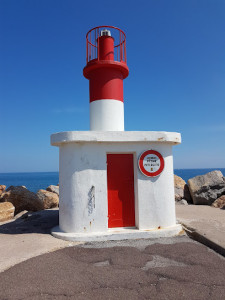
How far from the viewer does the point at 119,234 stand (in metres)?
6.91

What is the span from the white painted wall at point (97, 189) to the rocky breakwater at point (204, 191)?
6282 millimetres

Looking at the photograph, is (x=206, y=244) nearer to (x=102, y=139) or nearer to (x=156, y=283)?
(x=156, y=283)

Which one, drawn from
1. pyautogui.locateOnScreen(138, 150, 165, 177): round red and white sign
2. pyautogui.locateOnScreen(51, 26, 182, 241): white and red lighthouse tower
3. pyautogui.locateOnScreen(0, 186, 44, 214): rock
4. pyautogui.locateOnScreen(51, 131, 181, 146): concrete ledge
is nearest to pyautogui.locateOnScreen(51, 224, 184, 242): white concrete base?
pyautogui.locateOnScreen(51, 26, 182, 241): white and red lighthouse tower

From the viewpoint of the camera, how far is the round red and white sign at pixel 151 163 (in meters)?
7.41

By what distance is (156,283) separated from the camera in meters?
4.38

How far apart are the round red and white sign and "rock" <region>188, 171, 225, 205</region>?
7168 mm

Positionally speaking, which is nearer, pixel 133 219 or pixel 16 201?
pixel 133 219

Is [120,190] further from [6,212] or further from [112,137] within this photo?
[6,212]

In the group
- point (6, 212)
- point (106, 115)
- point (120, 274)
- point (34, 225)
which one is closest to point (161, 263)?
point (120, 274)

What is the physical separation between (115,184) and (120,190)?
0.82ft

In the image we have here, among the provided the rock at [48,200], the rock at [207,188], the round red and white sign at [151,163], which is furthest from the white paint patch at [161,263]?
the rock at [48,200]

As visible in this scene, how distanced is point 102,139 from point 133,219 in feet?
8.77

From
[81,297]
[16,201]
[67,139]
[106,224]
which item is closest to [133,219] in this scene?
[106,224]

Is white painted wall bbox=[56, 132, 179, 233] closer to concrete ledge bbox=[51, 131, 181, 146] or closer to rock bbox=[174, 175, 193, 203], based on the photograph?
concrete ledge bbox=[51, 131, 181, 146]
